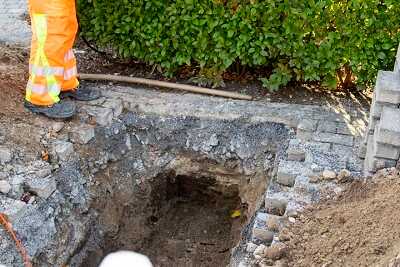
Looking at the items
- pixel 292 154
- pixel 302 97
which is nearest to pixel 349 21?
pixel 302 97

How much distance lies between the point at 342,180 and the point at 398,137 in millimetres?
545

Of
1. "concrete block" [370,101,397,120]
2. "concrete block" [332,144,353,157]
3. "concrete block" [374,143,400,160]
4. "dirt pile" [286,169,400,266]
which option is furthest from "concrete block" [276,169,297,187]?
"concrete block" [370,101,397,120]

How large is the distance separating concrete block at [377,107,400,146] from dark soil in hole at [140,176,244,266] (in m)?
1.66

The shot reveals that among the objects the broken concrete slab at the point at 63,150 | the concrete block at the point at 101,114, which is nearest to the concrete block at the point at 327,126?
the concrete block at the point at 101,114

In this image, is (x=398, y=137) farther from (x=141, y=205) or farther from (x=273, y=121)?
(x=141, y=205)

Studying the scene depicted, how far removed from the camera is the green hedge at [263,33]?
16.2 ft

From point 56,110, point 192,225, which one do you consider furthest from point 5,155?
point 192,225

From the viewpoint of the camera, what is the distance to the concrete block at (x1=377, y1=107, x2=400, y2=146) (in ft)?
12.8

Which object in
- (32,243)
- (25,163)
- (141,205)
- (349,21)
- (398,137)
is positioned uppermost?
(349,21)

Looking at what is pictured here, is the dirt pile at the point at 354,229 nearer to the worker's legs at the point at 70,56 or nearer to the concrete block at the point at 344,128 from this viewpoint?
the concrete block at the point at 344,128

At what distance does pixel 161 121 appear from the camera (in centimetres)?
519

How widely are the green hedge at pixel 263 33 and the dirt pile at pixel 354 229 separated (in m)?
1.49

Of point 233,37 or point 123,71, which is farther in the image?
point 123,71

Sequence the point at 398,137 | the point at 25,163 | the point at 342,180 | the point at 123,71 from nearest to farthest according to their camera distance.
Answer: the point at 398,137
the point at 342,180
the point at 25,163
the point at 123,71
